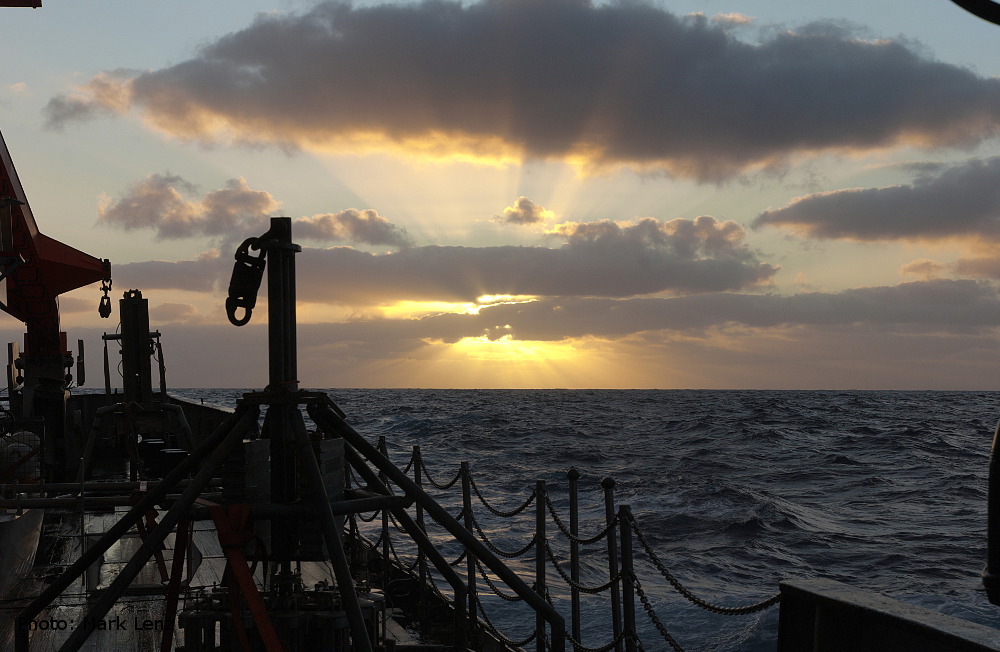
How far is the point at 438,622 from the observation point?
11320mm

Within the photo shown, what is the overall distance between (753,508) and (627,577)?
812 inches

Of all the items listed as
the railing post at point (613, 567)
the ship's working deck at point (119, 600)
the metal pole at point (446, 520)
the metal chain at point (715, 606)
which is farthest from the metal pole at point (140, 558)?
the railing post at point (613, 567)

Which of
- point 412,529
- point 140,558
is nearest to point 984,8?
point 412,529

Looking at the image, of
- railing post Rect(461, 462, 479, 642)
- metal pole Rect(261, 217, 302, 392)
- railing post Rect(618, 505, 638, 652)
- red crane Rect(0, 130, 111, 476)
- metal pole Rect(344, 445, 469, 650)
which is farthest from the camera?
red crane Rect(0, 130, 111, 476)

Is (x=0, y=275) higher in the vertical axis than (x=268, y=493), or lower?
higher

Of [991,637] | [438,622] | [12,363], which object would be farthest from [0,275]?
[991,637]

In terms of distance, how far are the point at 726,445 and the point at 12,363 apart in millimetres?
38104

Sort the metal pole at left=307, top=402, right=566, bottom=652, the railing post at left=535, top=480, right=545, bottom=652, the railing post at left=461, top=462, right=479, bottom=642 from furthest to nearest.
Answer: the railing post at left=461, top=462, right=479, bottom=642, the railing post at left=535, top=480, right=545, bottom=652, the metal pole at left=307, top=402, right=566, bottom=652

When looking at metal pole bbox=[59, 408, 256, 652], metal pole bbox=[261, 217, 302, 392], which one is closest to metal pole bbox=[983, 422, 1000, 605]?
metal pole bbox=[59, 408, 256, 652]

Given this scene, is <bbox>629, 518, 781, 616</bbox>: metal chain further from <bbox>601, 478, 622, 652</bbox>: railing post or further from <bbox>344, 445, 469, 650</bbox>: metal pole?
<bbox>344, 445, 469, 650</bbox>: metal pole

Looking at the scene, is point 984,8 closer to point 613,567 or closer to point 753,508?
point 613,567

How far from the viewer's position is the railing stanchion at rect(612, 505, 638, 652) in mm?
7289

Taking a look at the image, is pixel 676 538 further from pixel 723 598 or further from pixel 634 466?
pixel 634 466

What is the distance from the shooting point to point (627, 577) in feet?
24.2
